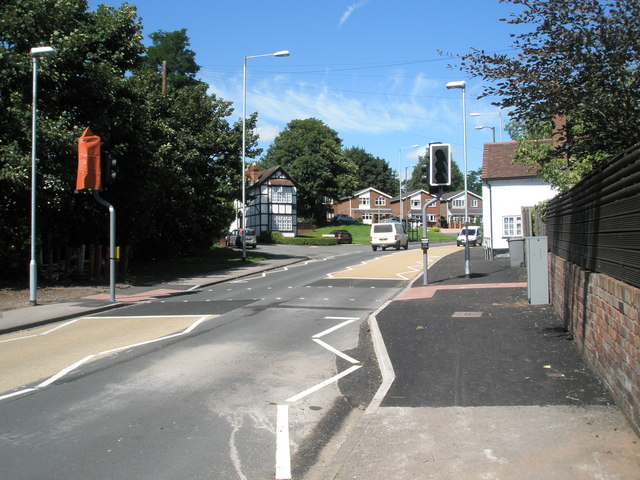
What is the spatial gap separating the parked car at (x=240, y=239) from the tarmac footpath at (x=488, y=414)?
105 ft

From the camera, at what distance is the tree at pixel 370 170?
11262cm

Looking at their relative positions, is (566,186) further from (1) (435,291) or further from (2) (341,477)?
(2) (341,477)

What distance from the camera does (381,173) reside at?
4500 inches

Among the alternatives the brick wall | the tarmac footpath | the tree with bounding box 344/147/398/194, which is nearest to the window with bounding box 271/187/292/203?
the tree with bounding box 344/147/398/194

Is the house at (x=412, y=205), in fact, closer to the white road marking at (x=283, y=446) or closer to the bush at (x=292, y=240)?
the bush at (x=292, y=240)

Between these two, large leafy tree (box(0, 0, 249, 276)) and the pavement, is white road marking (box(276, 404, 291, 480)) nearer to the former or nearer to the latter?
the pavement

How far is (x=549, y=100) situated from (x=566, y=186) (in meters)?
11.8

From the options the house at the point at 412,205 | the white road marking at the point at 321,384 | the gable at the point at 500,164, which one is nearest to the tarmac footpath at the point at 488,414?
the white road marking at the point at 321,384

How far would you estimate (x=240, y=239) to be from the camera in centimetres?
4769

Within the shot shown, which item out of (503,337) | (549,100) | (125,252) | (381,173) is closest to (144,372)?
(503,337)

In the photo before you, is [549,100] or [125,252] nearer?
[549,100]

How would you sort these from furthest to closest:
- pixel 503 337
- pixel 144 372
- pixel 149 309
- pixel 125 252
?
pixel 125 252 → pixel 149 309 → pixel 503 337 → pixel 144 372

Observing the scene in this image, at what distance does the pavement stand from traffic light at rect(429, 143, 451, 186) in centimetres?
552

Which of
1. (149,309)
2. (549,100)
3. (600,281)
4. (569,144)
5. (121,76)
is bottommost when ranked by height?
(149,309)
